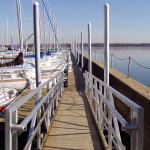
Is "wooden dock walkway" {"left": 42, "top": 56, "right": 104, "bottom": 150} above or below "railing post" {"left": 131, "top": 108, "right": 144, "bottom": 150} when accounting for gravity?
below

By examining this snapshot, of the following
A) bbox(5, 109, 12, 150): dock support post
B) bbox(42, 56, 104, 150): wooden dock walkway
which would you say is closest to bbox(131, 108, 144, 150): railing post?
bbox(5, 109, 12, 150): dock support post

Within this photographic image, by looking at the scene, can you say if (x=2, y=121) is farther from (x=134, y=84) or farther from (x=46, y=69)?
(x=46, y=69)

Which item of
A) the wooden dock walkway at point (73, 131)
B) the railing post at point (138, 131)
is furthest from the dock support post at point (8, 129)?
the wooden dock walkway at point (73, 131)

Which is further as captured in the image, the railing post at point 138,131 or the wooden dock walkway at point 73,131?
the wooden dock walkway at point 73,131

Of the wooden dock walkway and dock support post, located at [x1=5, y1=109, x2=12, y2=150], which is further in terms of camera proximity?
the wooden dock walkway

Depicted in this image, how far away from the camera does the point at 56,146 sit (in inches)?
146

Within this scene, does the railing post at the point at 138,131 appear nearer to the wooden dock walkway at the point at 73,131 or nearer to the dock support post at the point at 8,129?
the dock support post at the point at 8,129

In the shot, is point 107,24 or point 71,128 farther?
point 107,24

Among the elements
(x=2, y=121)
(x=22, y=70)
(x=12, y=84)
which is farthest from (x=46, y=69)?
(x=2, y=121)

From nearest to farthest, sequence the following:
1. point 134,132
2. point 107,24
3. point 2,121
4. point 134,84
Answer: point 134,132 → point 107,24 → point 2,121 → point 134,84

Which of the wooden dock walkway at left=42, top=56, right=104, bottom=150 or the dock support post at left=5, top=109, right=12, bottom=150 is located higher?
the dock support post at left=5, top=109, right=12, bottom=150

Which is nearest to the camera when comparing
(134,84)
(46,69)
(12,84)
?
(134,84)

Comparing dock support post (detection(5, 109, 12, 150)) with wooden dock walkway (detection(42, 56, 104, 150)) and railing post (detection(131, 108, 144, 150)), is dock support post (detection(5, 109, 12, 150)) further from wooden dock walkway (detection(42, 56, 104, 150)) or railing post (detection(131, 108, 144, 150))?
wooden dock walkway (detection(42, 56, 104, 150))

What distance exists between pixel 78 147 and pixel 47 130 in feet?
3.07
